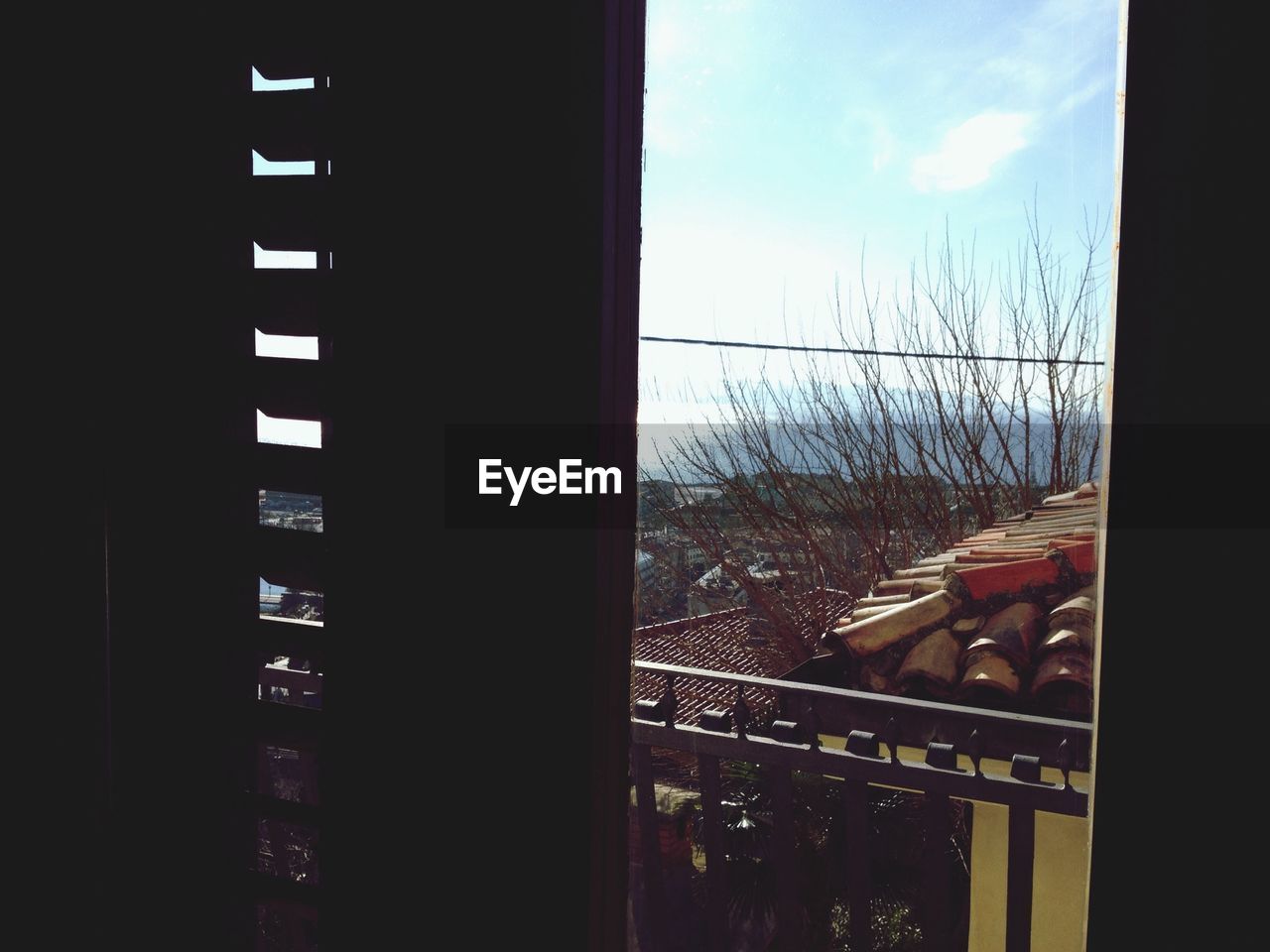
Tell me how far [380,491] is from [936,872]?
1.75 meters

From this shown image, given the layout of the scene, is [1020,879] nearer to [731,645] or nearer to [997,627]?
[997,627]

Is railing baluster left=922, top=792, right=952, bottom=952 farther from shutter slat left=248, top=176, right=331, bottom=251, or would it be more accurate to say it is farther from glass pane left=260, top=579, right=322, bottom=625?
shutter slat left=248, top=176, right=331, bottom=251

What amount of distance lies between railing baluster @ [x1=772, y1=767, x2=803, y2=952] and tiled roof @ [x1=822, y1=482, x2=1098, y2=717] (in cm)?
34

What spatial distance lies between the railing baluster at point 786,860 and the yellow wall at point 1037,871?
323 millimetres

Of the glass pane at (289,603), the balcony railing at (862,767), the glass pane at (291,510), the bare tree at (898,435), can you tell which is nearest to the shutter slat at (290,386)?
the glass pane at (291,510)

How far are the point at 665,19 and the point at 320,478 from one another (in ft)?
2.45

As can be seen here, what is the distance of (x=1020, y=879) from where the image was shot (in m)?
1.67

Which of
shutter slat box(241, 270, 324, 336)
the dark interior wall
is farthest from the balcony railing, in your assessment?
shutter slat box(241, 270, 324, 336)

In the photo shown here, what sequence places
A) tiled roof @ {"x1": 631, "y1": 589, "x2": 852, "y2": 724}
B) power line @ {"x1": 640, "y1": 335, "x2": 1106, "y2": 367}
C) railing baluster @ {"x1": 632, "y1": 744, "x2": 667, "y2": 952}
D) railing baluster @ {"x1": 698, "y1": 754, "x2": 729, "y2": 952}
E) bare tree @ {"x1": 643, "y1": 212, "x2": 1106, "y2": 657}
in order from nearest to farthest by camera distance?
1. power line @ {"x1": 640, "y1": 335, "x2": 1106, "y2": 367}
2. bare tree @ {"x1": 643, "y1": 212, "x2": 1106, "y2": 657}
3. railing baluster @ {"x1": 698, "y1": 754, "x2": 729, "y2": 952}
4. railing baluster @ {"x1": 632, "y1": 744, "x2": 667, "y2": 952}
5. tiled roof @ {"x1": 631, "y1": 589, "x2": 852, "y2": 724}

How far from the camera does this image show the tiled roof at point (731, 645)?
2.32 meters

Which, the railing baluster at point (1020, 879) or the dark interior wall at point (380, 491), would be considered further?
the railing baluster at point (1020, 879)

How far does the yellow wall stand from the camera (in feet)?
5.97

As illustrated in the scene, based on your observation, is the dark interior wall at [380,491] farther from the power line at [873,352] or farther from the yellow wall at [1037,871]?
the yellow wall at [1037,871]

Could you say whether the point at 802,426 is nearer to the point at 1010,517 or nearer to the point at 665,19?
the point at 1010,517
